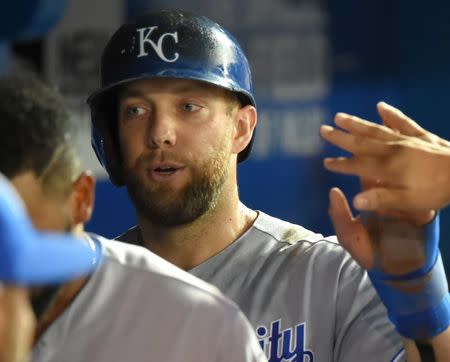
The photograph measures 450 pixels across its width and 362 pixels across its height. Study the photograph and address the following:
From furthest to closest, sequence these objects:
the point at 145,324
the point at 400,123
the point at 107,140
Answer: the point at 107,140 < the point at 400,123 < the point at 145,324

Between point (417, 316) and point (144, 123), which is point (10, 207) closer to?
point (417, 316)

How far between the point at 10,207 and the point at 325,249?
6.04ft

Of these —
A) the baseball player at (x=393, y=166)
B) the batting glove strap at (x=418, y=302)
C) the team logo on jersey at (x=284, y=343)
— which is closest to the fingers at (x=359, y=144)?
the baseball player at (x=393, y=166)

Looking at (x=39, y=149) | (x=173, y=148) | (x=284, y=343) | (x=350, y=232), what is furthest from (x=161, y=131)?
(x=39, y=149)

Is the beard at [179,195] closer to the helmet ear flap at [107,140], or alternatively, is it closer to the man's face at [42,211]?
the helmet ear flap at [107,140]

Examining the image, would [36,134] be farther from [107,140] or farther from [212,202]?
[107,140]

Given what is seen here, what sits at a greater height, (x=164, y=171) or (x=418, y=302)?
(x=164, y=171)

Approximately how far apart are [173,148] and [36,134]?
3.37 ft

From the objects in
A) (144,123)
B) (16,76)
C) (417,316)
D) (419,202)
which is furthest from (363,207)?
(144,123)

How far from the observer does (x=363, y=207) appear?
2057mm

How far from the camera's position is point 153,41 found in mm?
2900

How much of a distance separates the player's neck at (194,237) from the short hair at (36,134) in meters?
0.98

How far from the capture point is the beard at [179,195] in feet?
9.21

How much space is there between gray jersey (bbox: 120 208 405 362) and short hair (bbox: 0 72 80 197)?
949 millimetres
